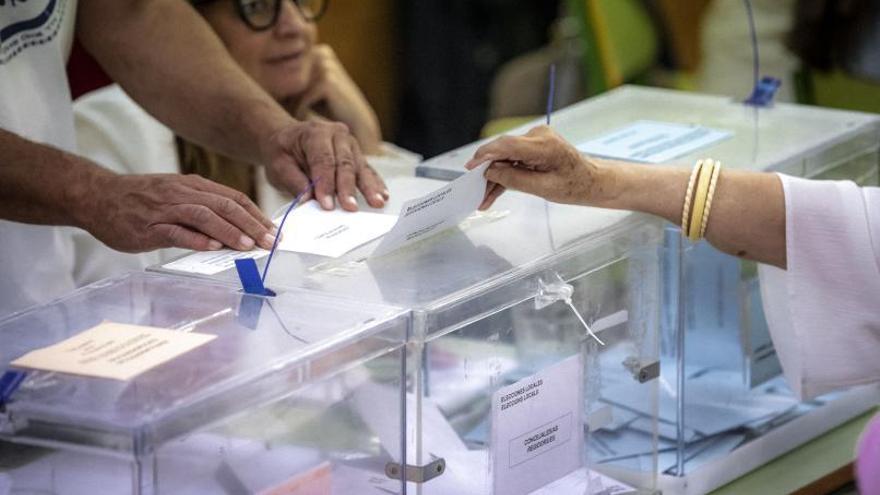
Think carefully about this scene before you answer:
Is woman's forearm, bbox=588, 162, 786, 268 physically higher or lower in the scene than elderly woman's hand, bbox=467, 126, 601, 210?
lower

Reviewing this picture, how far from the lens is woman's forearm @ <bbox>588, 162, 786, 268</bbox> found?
62.1 inches

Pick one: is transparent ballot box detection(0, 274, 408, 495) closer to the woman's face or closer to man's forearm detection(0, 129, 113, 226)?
man's forearm detection(0, 129, 113, 226)

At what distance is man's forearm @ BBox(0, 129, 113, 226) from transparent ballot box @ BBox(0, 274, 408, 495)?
0.65ft

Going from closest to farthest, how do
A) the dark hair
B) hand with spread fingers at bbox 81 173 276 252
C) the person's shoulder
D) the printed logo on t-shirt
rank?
1. hand with spread fingers at bbox 81 173 276 252
2. the printed logo on t-shirt
3. the person's shoulder
4. the dark hair

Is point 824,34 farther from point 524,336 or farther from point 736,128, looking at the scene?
point 524,336

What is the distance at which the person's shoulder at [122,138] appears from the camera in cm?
242

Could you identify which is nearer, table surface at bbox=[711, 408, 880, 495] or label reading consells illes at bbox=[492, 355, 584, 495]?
label reading consells illes at bbox=[492, 355, 584, 495]

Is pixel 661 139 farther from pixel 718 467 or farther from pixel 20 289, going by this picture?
pixel 20 289

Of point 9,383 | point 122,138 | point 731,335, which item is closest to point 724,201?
point 731,335

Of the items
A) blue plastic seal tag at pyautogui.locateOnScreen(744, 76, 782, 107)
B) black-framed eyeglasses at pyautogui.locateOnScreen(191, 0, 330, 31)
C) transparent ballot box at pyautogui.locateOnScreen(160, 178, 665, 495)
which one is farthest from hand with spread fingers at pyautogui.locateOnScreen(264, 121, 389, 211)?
black-framed eyeglasses at pyautogui.locateOnScreen(191, 0, 330, 31)

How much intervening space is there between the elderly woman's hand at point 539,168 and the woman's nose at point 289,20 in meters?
1.13

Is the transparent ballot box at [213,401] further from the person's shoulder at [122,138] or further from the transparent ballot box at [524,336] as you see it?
the person's shoulder at [122,138]

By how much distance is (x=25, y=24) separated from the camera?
1792 millimetres

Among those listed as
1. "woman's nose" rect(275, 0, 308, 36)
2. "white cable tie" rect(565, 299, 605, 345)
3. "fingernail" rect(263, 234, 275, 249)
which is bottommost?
"white cable tie" rect(565, 299, 605, 345)
